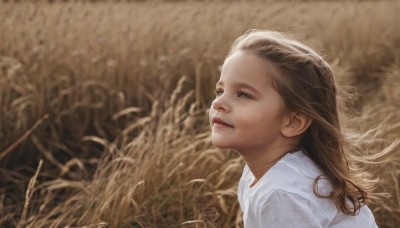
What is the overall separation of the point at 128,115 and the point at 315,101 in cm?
215

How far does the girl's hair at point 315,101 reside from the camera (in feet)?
5.88

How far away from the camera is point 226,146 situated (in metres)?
1.78

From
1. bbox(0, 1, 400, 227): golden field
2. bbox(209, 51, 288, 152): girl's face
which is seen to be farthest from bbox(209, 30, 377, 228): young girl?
bbox(0, 1, 400, 227): golden field

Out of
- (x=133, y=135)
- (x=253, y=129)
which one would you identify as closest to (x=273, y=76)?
(x=253, y=129)

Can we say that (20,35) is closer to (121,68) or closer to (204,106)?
(121,68)

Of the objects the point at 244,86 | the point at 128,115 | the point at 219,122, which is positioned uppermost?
the point at 244,86

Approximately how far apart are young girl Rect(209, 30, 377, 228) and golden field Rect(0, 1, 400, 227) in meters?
0.56

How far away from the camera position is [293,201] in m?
1.63

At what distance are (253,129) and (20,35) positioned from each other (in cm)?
323

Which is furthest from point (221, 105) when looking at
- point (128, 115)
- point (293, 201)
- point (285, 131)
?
point (128, 115)

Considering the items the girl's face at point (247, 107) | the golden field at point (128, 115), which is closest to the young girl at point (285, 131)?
the girl's face at point (247, 107)

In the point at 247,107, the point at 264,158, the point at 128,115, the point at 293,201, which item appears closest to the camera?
the point at 293,201

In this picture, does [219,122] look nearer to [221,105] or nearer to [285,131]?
[221,105]

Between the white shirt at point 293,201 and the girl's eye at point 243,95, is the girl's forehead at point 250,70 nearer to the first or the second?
the girl's eye at point 243,95
